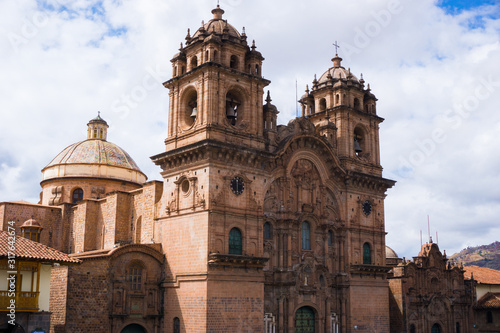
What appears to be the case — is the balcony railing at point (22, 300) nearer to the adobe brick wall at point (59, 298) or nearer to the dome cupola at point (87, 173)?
the adobe brick wall at point (59, 298)

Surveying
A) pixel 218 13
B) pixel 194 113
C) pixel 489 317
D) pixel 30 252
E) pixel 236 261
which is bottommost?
pixel 489 317

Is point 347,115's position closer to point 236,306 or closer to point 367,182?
point 367,182

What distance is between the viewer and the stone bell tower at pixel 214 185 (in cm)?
3234

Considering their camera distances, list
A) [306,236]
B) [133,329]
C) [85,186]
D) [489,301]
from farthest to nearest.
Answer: [489,301], [85,186], [306,236], [133,329]

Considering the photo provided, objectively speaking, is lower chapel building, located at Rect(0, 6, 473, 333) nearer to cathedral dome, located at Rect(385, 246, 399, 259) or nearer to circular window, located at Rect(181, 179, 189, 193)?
circular window, located at Rect(181, 179, 189, 193)

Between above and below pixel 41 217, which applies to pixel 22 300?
below

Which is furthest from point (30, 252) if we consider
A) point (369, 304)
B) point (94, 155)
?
point (369, 304)

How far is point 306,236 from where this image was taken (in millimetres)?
38188

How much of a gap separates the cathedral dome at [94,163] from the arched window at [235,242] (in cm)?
1947

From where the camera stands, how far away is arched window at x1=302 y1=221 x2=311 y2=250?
124ft

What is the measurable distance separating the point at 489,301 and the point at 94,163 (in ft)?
126

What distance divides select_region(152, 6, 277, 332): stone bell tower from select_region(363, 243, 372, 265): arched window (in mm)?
10783

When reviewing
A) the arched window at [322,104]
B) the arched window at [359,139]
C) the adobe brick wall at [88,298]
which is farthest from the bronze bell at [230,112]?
the arched window at [359,139]

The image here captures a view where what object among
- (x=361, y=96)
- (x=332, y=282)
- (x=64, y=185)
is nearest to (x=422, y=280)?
(x=332, y=282)
